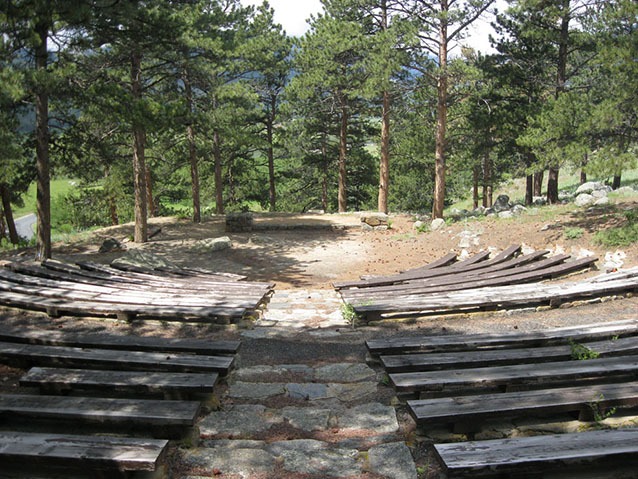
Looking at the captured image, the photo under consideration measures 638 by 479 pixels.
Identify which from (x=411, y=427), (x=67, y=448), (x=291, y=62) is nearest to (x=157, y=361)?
(x=67, y=448)

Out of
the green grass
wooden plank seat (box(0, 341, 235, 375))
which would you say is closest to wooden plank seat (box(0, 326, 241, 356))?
wooden plank seat (box(0, 341, 235, 375))

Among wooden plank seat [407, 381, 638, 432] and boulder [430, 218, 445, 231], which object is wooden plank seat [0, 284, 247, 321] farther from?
boulder [430, 218, 445, 231]

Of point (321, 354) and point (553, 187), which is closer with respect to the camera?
point (321, 354)

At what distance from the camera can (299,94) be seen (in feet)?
83.0

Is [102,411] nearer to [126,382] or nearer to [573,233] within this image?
[126,382]

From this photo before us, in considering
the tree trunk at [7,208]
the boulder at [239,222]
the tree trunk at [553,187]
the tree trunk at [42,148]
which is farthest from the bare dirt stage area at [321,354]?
the tree trunk at [7,208]

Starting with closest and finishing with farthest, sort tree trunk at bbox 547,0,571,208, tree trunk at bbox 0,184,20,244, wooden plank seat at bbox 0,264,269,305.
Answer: wooden plank seat at bbox 0,264,269,305 < tree trunk at bbox 547,0,571,208 < tree trunk at bbox 0,184,20,244

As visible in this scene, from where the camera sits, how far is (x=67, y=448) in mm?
3061

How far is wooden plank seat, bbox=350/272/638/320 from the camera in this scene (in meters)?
7.54

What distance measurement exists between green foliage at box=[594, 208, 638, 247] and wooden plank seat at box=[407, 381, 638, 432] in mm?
9449

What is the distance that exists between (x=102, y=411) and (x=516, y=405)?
124 inches

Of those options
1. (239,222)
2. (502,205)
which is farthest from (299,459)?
(502,205)

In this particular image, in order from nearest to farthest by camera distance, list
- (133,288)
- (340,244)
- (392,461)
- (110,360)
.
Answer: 1. (392,461)
2. (110,360)
3. (133,288)
4. (340,244)

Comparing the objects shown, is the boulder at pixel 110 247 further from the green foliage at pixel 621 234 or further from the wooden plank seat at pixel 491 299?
the green foliage at pixel 621 234
